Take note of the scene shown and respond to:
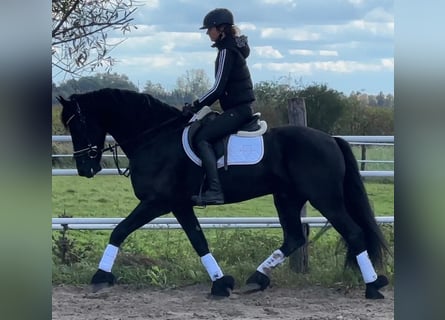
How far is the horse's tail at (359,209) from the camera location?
187 inches

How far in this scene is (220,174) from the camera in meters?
4.74

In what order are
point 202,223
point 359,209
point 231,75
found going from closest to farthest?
point 231,75
point 359,209
point 202,223

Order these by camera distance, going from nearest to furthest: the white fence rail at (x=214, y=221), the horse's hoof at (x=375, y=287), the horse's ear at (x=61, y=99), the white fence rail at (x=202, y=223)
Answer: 1. the horse's ear at (x=61, y=99)
2. the horse's hoof at (x=375, y=287)
3. the white fence rail at (x=214, y=221)
4. the white fence rail at (x=202, y=223)

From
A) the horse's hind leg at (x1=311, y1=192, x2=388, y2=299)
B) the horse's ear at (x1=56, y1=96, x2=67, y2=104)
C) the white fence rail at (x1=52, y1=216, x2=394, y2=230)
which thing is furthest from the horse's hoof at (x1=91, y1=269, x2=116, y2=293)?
the horse's hind leg at (x1=311, y1=192, x2=388, y2=299)

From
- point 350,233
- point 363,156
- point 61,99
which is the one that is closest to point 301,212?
point 350,233

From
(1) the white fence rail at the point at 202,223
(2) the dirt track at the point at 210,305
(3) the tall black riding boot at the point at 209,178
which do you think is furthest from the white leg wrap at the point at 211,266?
(3) the tall black riding boot at the point at 209,178

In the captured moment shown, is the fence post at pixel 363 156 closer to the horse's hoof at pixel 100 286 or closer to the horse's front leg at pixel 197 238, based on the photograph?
the horse's front leg at pixel 197 238

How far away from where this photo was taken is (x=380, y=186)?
480cm

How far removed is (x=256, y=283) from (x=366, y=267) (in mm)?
761

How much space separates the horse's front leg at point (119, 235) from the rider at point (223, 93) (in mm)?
322

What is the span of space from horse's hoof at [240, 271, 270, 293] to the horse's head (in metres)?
1.30

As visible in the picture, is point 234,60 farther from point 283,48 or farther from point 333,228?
point 333,228

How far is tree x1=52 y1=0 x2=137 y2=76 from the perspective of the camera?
4.57 m

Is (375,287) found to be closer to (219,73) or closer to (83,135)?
(219,73)
